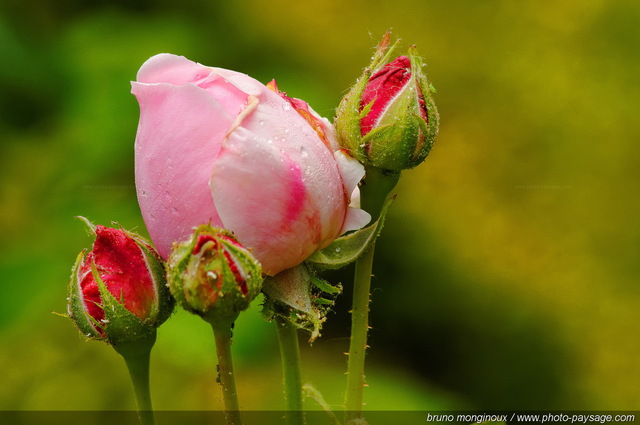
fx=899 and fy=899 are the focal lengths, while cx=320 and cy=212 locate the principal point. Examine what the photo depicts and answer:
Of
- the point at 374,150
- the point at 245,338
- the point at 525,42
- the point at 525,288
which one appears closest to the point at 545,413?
the point at 525,288

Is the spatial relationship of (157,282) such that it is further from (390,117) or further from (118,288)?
(390,117)

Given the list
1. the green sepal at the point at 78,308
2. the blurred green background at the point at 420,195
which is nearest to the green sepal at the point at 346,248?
the green sepal at the point at 78,308

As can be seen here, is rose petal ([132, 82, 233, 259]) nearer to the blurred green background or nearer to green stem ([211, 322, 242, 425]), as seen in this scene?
green stem ([211, 322, 242, 425])

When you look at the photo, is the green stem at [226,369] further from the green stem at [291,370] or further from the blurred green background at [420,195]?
the blurred green background at [420,195]

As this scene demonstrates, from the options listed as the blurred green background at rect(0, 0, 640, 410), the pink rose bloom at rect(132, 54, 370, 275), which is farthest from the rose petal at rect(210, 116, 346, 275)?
the blurred green background at rect(0, 0, 640, 410)

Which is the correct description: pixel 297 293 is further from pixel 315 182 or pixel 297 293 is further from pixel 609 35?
pixel 609 35
